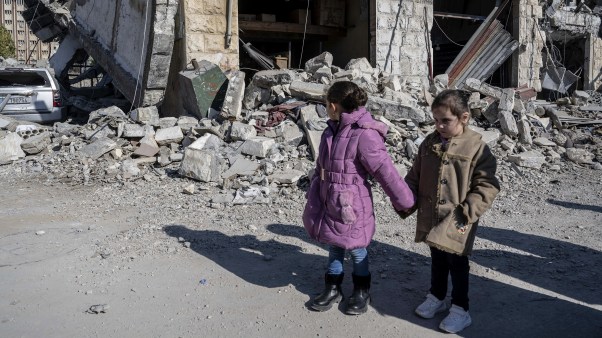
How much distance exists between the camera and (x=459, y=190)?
2697 mm

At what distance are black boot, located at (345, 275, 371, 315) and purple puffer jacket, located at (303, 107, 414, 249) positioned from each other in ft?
0.90

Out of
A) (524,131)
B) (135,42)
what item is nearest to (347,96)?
(524,131)

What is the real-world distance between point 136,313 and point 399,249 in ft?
7.02

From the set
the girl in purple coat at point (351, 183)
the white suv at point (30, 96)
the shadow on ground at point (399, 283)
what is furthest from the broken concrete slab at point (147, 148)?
the girl in purple coat at point (351, 183)

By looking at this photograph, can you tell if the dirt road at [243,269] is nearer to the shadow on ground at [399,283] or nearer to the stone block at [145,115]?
the shadow on ground at [399,283]

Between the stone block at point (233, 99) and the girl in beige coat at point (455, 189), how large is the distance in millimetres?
5211

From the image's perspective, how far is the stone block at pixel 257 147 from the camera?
6.54m

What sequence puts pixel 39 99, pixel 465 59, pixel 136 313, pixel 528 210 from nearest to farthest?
pixel 136 313
pixel 528 210
pixel 39 99
pixel 465 59

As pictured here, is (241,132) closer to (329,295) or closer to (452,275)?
(329,295)

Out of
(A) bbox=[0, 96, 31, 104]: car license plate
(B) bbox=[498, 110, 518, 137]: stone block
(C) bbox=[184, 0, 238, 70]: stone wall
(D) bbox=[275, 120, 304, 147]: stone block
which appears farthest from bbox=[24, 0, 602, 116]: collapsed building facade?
(B) bbox=[498, 110, 518, 137]: stone block

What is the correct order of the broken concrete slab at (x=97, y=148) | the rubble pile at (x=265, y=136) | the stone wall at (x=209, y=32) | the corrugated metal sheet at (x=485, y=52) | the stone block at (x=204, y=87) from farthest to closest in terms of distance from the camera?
1. the corrugated metal sheet at (x=485, y=52)
2. the stone wall at (x=209, y=32)
3. the stone block at (x=204, y=87)
4. the broken concrete slab at (x=97, y=148)
5. the rubble pile at (x=265, y=136)

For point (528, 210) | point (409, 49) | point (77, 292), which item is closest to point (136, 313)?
point (77, 292)

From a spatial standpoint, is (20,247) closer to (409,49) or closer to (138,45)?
(138,45)

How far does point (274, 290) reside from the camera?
335 centimetres
